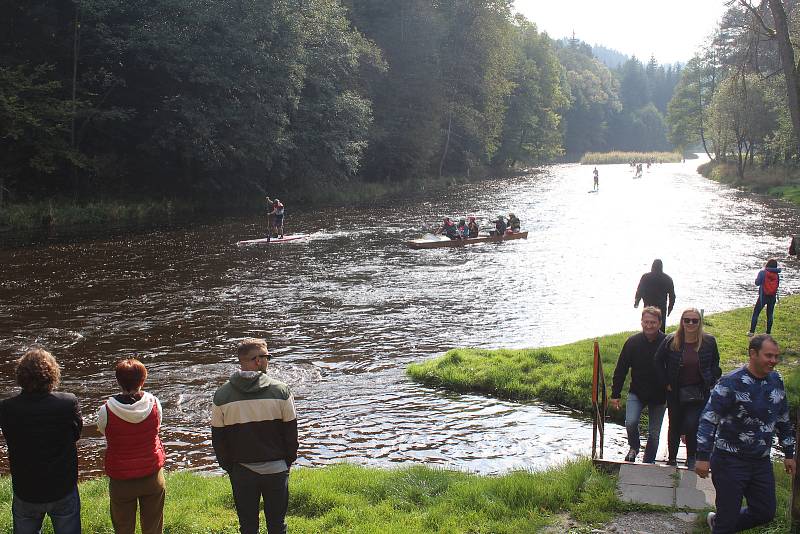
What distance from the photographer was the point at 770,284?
14.1m

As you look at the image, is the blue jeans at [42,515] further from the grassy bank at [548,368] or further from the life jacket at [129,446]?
the grassy bank at [548,368]

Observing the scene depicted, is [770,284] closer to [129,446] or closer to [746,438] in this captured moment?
[746,438]

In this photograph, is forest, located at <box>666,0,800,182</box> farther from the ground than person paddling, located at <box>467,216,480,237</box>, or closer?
farther from the ground

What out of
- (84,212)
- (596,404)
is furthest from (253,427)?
(84,212)

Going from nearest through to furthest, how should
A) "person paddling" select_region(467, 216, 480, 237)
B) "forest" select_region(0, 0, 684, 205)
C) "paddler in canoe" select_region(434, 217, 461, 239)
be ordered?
"paddler in canoe" select_region(434, 217, 461, 239), "person paddling" select_region(467, 216, 480, 237), "forest" select_region(0, 0, 684, 205)

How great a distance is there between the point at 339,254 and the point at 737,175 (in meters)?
47.2

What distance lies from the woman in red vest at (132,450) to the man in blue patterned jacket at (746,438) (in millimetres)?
4035

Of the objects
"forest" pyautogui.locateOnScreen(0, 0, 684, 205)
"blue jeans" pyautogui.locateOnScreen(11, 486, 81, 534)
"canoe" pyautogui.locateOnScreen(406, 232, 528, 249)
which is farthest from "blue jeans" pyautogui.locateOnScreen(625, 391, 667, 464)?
"forest" pyautogui.locateOnScreen(0, 0, 684, 205)

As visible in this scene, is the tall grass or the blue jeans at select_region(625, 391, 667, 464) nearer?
the blue jeans at select_region(625, 391, 667, 464)

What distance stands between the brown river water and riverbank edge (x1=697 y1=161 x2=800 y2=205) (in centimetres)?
1020

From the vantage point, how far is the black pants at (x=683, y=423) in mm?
7750

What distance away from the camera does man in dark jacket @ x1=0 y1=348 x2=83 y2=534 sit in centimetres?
520

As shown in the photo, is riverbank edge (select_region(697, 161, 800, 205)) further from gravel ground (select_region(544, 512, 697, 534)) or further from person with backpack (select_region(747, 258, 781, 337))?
gravel ground (select_region(544, 512, 697, 534))

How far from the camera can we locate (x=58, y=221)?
→ 35.2 metres
